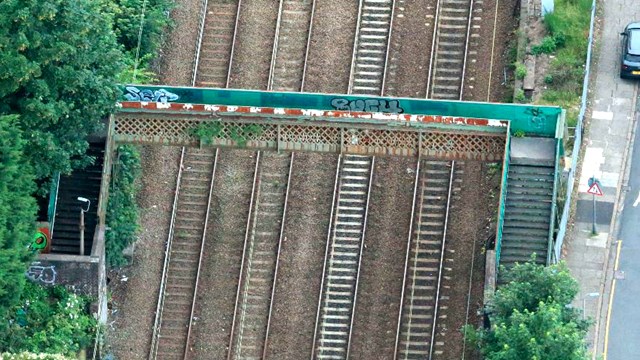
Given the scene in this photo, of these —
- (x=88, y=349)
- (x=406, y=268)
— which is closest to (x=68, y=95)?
(x=88, y=349)

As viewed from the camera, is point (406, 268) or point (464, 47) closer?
point (406, 268)

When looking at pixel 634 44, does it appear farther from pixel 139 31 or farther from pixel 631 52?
pixel 139 31

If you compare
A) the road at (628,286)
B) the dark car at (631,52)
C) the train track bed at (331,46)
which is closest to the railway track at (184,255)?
the train track bed at (331,46)

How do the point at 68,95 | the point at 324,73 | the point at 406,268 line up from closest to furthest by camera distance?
1. the point at 68,95
2. the point at 406,268
3. the point at 324,73

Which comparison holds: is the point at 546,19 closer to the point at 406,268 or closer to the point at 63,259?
the point at 406,268

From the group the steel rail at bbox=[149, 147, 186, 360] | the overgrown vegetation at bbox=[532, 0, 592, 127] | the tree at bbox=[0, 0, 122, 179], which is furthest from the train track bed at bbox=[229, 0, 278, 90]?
the overgrown vegetation at bbox=[532, 0, 592, 127]

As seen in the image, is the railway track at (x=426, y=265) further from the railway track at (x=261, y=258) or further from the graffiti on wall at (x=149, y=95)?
the graffiti on wall at (x=149, y=95)
